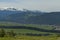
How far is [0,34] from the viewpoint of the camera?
176ft

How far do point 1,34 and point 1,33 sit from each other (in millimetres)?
646

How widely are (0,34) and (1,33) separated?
100 centimetres

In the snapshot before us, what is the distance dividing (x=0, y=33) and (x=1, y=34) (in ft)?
1.65

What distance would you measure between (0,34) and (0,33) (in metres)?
0.70

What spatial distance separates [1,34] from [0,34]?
0.44 meters

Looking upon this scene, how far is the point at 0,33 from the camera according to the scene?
54406 mm

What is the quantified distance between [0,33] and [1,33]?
0.39m

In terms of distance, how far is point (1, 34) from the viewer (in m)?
54.1

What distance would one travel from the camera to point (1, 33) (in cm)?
5472
